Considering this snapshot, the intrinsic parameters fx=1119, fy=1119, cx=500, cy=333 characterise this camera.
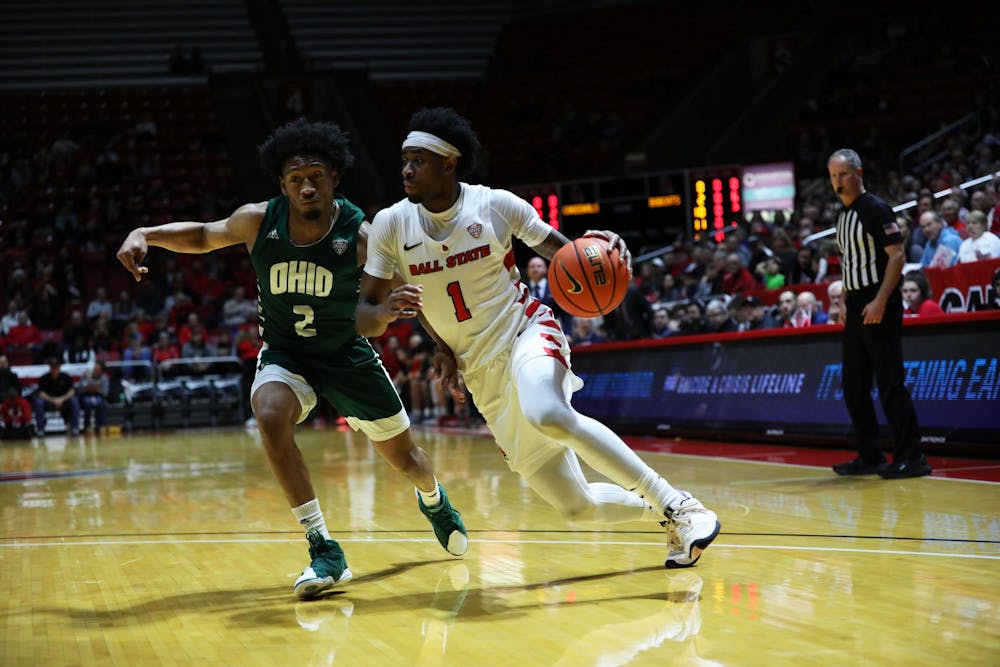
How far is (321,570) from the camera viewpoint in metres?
4.36

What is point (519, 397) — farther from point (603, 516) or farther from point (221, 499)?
point (221, 499)

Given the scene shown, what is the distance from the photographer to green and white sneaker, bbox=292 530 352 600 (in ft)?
14.1

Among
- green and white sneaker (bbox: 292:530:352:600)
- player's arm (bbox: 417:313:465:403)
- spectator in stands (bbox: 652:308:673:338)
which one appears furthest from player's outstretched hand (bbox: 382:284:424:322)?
spectator in stands (bbox: 652:308:673:338)

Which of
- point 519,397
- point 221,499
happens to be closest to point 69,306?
point 221,499

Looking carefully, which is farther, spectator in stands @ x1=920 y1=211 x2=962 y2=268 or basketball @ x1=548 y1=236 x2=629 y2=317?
spectator in stands @ x1=920 y1=211 x2=962 y2=268

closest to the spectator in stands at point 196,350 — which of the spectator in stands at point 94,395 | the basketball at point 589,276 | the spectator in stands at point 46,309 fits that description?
the spectator in stands at point 94,395

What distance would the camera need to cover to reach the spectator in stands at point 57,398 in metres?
17.1

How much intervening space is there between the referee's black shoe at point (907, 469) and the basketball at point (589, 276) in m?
3.44

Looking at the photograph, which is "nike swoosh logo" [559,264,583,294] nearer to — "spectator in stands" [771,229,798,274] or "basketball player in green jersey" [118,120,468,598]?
"basketball player in green jersey" [118,120,468,598]

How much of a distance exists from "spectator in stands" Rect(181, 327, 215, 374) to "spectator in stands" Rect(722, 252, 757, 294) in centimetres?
917

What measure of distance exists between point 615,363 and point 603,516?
8.09 meters

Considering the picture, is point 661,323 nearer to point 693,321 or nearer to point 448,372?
point 693,321

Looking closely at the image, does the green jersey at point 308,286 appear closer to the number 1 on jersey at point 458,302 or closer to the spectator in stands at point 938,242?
the number 1 on jersey at point 458,302

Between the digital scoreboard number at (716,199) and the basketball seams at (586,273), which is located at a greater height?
the digital scoreboard number at (716,199)
